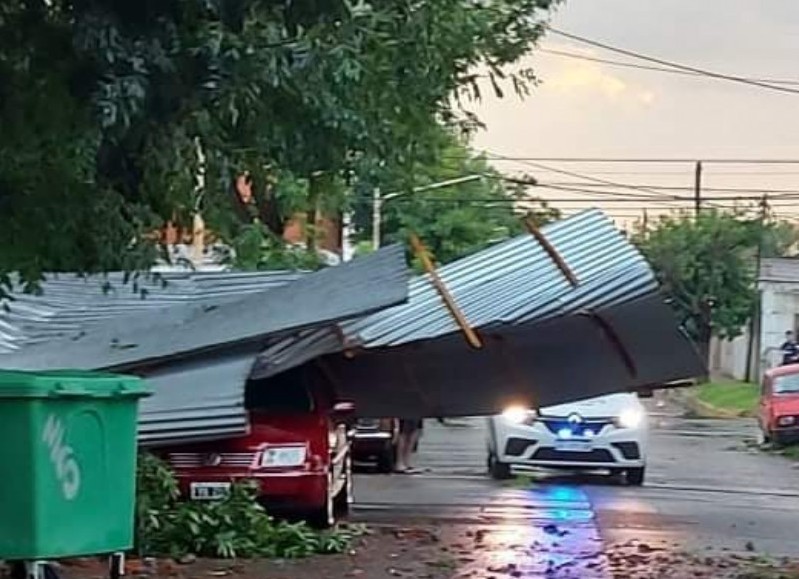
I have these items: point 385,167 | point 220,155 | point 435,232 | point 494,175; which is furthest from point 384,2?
point 494,175

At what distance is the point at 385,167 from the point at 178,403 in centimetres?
378

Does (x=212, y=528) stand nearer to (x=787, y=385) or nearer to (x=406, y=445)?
(x=406, y=445)

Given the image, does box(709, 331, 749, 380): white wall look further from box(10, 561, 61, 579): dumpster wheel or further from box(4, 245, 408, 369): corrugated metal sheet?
box(10, 561, 61, 579): dumpster wheel

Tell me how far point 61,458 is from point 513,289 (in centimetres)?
866

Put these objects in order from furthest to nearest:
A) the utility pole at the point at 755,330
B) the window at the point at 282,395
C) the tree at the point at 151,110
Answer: the utility pole at the point at 755,330, the window at the point at 282,395, the tree at the point at 151,110

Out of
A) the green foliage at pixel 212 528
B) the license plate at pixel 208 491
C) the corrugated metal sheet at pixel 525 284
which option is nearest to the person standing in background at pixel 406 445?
the corrugated metal sheet at pixel 525 284

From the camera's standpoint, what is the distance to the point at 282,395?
55.1 ft

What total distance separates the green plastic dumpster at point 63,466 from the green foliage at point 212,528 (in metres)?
4.31

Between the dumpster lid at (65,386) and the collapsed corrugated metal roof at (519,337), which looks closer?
the dumpster lid at (65,386)

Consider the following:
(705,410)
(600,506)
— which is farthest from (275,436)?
(705,410)

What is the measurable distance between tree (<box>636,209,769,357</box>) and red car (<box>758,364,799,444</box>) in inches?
1340

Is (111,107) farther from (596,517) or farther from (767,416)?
(767,416)

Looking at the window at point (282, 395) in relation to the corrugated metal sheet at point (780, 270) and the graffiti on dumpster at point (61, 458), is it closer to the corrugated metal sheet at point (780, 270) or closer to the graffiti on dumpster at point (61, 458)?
the graffiti on dumpster at point (61, 458)

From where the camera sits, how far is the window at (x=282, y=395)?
1650 centimetres
